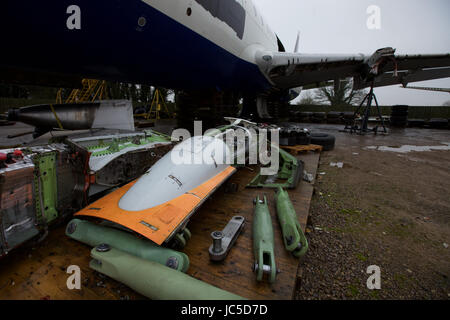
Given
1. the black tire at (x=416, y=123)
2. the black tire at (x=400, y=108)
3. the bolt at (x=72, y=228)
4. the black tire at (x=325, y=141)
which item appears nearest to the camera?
the bolt at (x=72, y=228)

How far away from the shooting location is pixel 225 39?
16.3 ft

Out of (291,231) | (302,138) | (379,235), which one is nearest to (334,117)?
(302,138)

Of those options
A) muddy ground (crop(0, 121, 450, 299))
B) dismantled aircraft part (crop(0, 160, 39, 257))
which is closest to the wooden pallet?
muddy ground (crop(0, 121, 450, 299))

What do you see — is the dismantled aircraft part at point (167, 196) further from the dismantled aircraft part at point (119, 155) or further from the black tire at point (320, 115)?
the black tire at point (320, 115)

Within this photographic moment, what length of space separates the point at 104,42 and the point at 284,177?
145 inches

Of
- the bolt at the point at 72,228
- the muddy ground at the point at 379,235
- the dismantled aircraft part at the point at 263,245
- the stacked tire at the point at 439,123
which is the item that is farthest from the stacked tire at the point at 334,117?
the bolt at the point at 72,228

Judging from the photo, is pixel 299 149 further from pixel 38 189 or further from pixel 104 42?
pixel 38 189

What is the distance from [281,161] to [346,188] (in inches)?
54.2

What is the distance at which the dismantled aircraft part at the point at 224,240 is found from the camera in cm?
179

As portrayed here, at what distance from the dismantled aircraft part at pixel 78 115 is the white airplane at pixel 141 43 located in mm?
527

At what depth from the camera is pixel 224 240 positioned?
76.3 inches

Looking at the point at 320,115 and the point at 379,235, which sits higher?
the point at 320,115

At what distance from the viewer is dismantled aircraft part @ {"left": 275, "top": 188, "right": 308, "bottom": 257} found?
72.7 inches

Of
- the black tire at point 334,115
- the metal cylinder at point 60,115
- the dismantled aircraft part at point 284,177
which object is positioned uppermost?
the black tire at point 334,115
